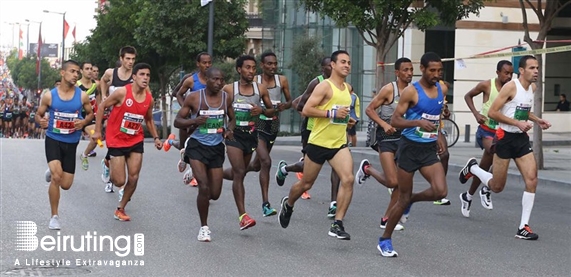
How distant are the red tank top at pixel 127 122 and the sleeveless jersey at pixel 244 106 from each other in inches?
37.5

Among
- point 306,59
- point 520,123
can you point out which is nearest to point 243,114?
point 520,123

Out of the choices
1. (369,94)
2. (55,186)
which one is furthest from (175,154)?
(369,94)

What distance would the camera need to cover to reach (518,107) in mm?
11375

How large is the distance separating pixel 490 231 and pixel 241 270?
376 cm

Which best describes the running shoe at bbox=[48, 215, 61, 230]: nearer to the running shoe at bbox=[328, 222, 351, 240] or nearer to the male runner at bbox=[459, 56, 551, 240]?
the running shoe at bbox=[328, 222, 351, 240]

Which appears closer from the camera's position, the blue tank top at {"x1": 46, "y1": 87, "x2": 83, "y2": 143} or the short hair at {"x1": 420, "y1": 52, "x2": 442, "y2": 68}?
the short hair at {"x1": 420, "y1": 52, "x2": 442, "y2": 68}

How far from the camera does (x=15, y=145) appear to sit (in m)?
26.6

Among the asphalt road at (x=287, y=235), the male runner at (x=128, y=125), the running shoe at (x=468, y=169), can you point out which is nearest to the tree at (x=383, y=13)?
the asphalt road at (x=287, y=235)

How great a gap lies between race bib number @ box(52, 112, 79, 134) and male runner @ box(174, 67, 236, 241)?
118 cm

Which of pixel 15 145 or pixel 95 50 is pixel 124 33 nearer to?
pixel 95 50

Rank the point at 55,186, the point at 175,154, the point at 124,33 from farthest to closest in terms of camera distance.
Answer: the point at 124,33 → the point at 175,154 → the point at 55,186

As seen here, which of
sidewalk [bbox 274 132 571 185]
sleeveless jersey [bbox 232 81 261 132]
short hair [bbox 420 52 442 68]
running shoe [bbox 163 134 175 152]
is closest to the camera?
short hair [bbox 420 52 442 68]

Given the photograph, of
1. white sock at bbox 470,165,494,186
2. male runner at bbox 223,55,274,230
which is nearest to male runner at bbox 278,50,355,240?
male runner at bbox 223,55,274,230

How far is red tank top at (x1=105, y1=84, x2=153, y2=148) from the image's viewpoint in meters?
11.8
